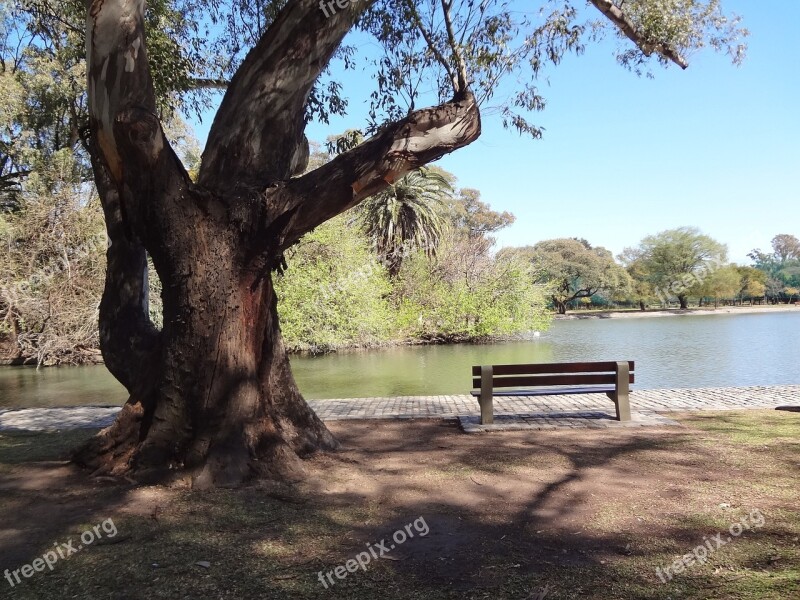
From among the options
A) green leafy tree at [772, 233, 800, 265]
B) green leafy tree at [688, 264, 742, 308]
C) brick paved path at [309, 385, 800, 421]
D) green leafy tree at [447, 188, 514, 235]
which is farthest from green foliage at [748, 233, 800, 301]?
brick paved path at [309, 385, 800, 421]

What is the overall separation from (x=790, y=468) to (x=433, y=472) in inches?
113

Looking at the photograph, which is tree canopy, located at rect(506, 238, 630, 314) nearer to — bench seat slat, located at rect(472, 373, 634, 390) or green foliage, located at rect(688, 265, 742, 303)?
green foliage, located at rect(688, 265, 742, 303)

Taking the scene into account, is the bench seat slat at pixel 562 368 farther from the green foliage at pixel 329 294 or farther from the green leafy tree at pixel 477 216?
the green leafy tree at pixel 477 216

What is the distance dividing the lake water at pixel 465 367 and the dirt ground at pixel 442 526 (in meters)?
7.71

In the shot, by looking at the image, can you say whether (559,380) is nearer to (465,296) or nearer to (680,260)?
(465,296)

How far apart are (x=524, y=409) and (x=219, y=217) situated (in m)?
5.55

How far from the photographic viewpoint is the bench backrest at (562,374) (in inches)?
287

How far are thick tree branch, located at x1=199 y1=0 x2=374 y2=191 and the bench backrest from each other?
12.3 ft

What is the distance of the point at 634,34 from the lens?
26.3ft

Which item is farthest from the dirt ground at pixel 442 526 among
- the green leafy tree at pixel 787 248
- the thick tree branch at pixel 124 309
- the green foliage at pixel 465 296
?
the green leafy tree at pixel 787 248

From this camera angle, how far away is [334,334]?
2212 cm

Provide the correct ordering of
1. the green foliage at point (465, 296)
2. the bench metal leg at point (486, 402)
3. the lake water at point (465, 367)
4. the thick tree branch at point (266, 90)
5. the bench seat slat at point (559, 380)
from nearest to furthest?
the thick tree branch at point (266, 90)
the bench metal leg at point (486, 402)
the bench seat slat at point (559, 380)
the lake water at point (465, 367)
the green foliage at point (465, 296)

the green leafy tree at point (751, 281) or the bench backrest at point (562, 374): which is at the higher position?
the green leafy tree at point (751, 281)

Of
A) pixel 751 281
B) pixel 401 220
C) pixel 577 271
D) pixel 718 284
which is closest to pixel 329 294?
pixel 401 220
